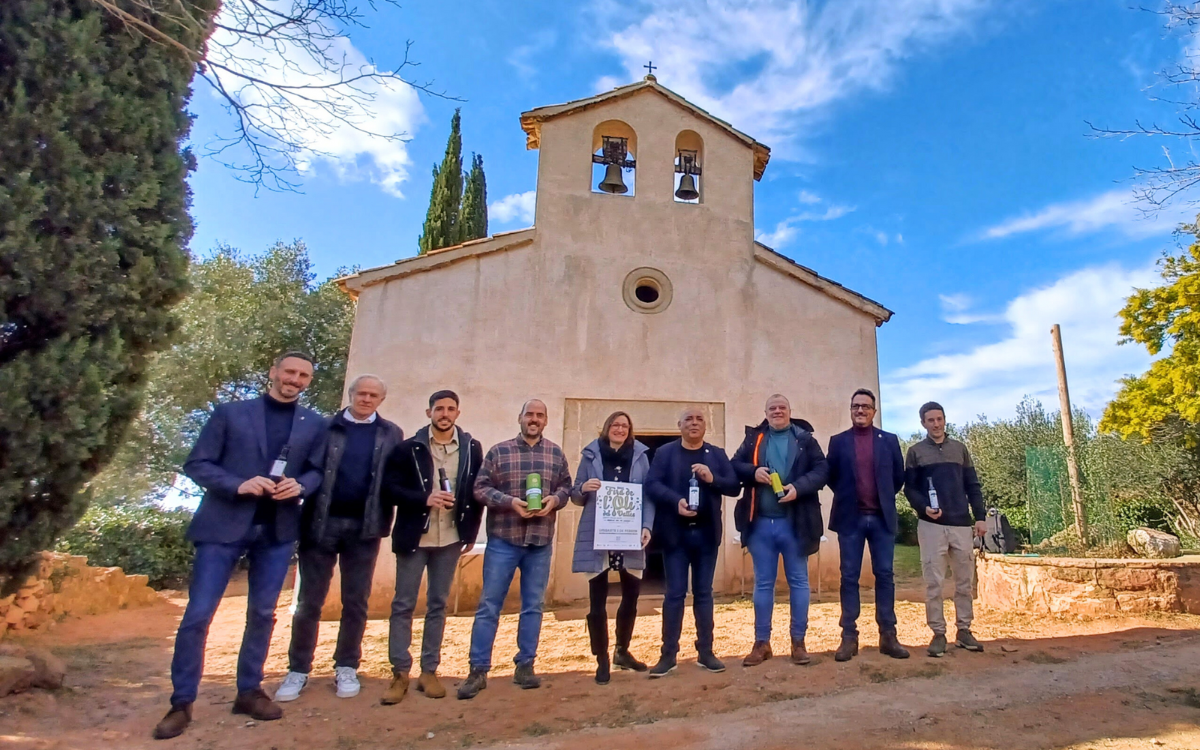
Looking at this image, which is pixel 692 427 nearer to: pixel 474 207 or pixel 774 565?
pixel 774 565

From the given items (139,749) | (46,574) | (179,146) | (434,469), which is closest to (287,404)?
(434,469)

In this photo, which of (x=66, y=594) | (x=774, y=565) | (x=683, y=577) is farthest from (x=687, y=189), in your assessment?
(x=66, y=594)

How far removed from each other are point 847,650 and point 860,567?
611 mm

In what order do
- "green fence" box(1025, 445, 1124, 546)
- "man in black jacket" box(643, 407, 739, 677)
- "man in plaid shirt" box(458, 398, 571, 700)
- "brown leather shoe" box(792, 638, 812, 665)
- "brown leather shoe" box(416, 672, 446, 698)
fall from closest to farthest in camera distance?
1. "brown leather shoe" box(416, 672, 446, 698)
2. "man in plaid shirt" box(458, 398, 571, 700)
3. "man in black jacket" box(643, 407, 739, 677)
4. "brown leather shoe" box(792, 638, 812, 665)
5. "green fence" box(1025, 445, 1124, 546)

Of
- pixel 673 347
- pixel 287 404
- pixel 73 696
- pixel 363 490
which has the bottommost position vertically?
pixel 73 696

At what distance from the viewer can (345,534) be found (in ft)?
13.6

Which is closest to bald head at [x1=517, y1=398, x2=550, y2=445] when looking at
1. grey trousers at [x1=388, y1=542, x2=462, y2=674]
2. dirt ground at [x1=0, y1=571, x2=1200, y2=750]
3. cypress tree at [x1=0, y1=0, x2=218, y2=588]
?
grey trousers at [x1=388, y1=542, x2=462, y2=674]

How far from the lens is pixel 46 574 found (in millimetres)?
7660

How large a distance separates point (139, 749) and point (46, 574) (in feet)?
19.7

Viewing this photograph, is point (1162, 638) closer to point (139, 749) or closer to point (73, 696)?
point (139, 749)

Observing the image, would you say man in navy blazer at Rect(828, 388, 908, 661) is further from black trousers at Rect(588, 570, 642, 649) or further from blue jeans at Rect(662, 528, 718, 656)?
black trousers at Rect(588, 570, 642, 649)

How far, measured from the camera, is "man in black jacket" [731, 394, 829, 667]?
4.77 meters

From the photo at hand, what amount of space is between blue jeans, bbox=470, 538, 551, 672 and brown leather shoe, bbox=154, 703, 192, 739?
1.60m

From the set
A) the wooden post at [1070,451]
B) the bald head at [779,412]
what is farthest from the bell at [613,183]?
the wooden post at [1070,451]
